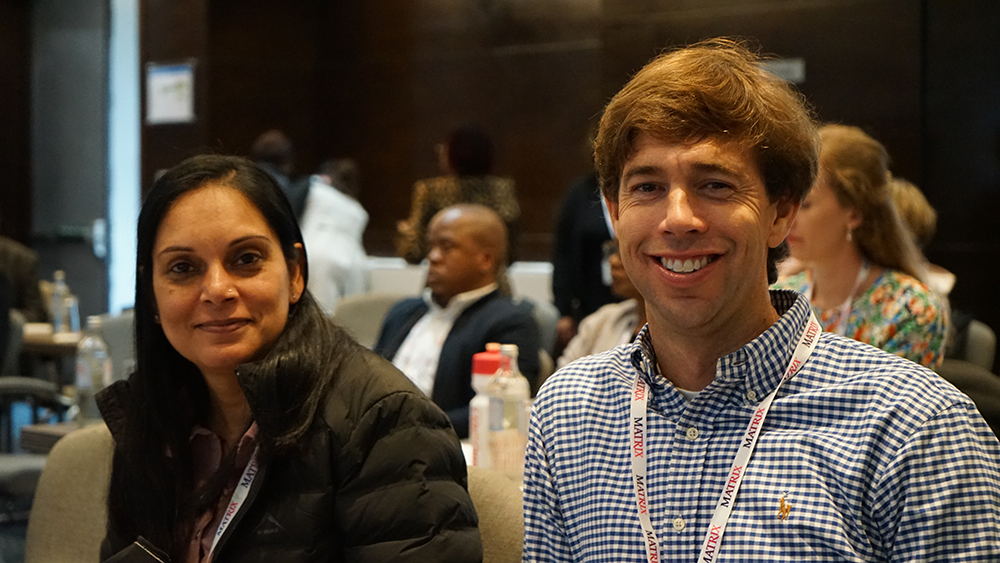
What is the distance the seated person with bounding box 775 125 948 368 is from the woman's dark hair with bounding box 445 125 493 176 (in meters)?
2.53

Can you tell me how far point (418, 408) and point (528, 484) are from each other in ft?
0.97

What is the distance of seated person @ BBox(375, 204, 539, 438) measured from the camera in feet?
11.7

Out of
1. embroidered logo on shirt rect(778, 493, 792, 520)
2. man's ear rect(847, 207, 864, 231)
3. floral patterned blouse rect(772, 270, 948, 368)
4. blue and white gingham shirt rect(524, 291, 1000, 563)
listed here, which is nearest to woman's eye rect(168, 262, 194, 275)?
blue and white gingham shirt rect(524, 291, 1000, 563)

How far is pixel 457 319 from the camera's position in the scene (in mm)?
3760

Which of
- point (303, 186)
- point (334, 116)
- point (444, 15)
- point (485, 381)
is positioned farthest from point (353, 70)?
point (485, 381)

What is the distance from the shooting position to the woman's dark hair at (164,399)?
1878mm

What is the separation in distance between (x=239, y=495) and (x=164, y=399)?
30cm

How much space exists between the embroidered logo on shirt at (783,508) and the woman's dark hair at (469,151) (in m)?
3.97

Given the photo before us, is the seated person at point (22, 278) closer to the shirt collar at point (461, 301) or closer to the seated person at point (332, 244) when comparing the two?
the seated person at point (332, 244)

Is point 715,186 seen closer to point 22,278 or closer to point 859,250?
point 859,250

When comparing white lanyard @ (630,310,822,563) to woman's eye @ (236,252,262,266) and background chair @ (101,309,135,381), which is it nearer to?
woman's eye @ (236,252,262,266)

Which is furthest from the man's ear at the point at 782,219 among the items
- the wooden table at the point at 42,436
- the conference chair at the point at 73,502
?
the wooden table at the point at 42,436

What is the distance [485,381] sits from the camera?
9.03ft

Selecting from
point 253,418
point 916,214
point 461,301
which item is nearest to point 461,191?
point 461,301
